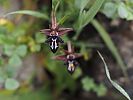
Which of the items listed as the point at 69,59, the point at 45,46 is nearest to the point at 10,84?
the point at 69,59

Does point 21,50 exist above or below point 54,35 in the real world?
above

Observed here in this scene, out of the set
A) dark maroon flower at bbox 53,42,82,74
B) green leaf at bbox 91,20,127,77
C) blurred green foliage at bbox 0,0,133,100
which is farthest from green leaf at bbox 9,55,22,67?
green leaf at bbox 91,20,127,77

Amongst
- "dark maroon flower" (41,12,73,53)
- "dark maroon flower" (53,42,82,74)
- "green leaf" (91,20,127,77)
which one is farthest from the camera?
"green leaf" (91,20,127,77)

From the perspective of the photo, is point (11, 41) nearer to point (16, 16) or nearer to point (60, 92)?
point (16, 16)

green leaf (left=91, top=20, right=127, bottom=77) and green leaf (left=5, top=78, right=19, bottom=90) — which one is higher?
green leaf (left=91, top=20, right=127, bottom=77)

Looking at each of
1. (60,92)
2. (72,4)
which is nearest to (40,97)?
(60,92)

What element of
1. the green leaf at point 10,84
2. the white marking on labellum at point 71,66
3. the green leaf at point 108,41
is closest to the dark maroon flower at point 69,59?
the white marking on labellum at point 71,66

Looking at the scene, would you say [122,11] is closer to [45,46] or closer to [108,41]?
[108,41]

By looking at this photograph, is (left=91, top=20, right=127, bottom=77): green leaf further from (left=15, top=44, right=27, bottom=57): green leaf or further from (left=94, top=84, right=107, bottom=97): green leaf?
(left=15, top=44, right=27, bottom=57): green leaf
